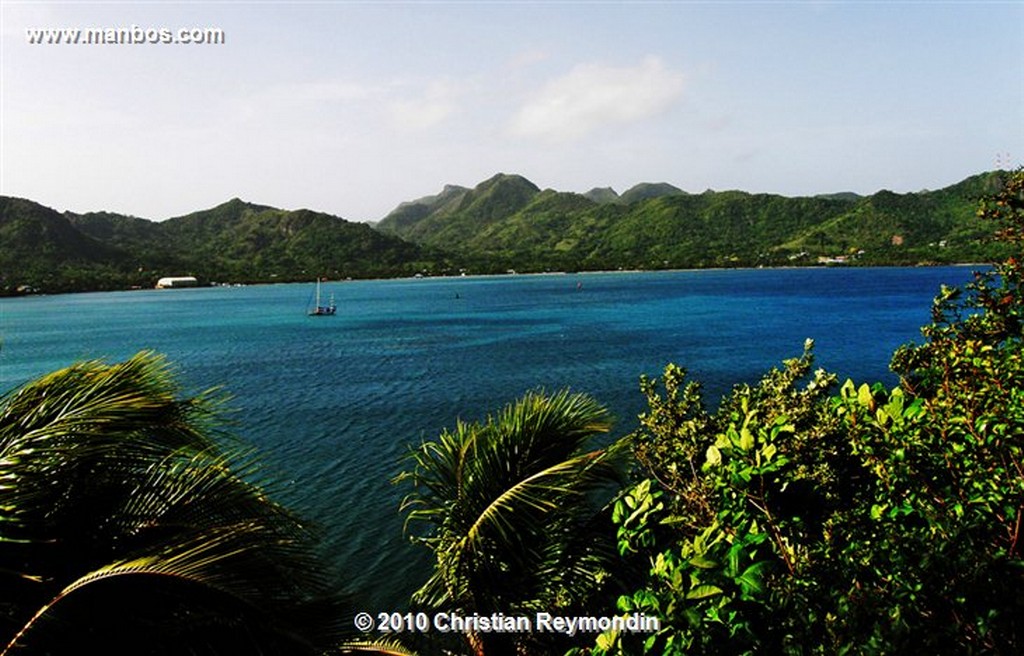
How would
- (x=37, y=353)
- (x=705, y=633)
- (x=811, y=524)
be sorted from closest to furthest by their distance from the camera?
(x=705, y=633)
(x=811, y=524)
(x=37, y=353)

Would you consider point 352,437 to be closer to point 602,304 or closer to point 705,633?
point 705,633

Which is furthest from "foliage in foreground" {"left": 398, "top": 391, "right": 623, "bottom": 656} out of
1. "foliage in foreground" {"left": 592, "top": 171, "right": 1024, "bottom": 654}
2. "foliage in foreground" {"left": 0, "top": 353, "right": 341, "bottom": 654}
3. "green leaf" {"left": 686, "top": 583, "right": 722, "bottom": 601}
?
"green leaf" {"left": 686, "top": 583, "right": 722, "bottom": 601}

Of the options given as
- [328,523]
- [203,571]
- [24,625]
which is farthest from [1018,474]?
[328,523]

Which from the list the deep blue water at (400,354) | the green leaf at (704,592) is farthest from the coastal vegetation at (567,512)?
the deep blue water at (400,354)

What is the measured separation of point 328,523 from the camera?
20203 mm

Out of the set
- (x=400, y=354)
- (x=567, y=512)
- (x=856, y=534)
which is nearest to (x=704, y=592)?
(x=856, y=534)

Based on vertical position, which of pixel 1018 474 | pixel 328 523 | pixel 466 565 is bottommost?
pixel 328 523

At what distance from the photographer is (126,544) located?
362 cm

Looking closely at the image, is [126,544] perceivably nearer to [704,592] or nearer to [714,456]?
[704,592]

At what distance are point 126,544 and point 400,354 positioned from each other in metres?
58.2

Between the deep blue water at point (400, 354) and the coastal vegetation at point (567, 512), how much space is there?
1.55 metres

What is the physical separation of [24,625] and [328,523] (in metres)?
18.4

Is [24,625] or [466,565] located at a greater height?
[24,625]

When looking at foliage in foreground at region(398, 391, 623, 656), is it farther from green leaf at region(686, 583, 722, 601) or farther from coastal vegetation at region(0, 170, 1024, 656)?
green leaf at region(686, 583, 722, 601)
